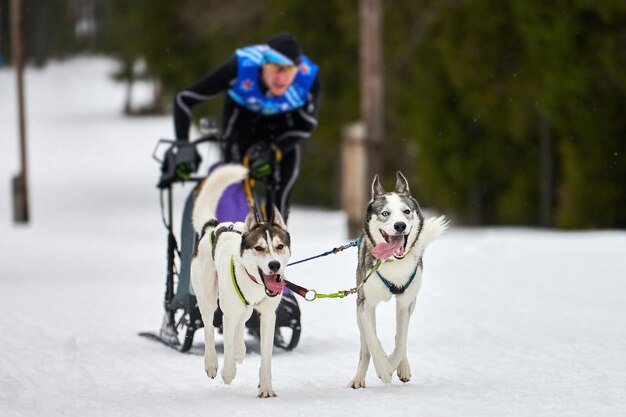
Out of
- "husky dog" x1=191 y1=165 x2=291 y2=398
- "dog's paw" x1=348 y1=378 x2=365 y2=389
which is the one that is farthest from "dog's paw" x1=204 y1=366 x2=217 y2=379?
"dog's paw" x1=348 y1=378 x2=365 y2=389

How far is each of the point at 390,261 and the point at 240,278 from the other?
71 cm

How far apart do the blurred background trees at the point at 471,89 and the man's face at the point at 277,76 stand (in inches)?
351

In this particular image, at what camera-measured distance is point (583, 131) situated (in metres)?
17.4

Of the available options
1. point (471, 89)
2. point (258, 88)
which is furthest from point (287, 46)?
point (471, 89)

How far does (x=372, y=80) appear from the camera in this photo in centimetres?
1733

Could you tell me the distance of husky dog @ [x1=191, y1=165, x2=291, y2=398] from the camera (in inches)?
216

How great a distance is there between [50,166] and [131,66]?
9871mm

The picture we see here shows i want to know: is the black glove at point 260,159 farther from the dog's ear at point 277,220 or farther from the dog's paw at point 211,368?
the dog's ear at point 277,220

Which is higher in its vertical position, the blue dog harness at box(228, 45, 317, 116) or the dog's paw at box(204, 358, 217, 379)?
the blue dog harness at box(228, 45, 317, 116)

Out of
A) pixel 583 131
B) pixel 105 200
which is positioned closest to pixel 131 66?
pixel 105 200

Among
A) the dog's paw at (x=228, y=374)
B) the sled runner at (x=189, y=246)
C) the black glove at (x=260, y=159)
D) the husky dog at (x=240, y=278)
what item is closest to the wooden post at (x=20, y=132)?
the black glove at (x=260, y=159)

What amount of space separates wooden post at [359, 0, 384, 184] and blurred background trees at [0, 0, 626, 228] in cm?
248

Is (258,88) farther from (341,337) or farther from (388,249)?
(388,249)

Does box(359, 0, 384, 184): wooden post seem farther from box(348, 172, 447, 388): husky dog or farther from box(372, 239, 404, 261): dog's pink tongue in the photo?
box(372, 239, 404, 261): dog's pink tongue
